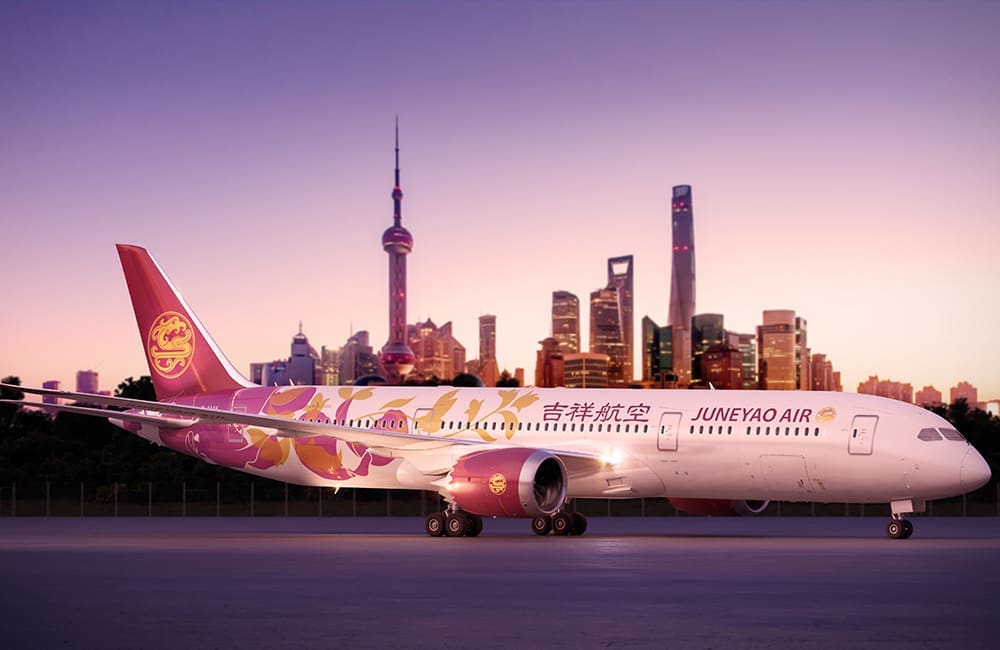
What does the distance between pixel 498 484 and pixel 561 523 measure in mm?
3663

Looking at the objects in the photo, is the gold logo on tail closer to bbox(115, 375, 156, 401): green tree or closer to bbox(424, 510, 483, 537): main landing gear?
bbox(424, 510, 483, 537): main landing gear

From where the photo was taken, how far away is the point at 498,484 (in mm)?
34062

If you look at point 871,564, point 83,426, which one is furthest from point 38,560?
point 83,426

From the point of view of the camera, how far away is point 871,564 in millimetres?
23766

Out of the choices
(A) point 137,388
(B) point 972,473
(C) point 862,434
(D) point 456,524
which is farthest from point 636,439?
(A) point 137,388

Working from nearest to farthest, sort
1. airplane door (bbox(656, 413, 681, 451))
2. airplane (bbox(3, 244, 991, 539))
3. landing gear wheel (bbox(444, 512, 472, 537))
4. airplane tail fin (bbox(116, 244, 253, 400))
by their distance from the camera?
airplane (bbox(3, 244, 991, 539)) < airplane door (bbox(656, 413, 681, 451)) < landing gear wheel (bbox(444, 512, 472, 537)) < airplane tail fin (bbox(116, 244, 253, 400))

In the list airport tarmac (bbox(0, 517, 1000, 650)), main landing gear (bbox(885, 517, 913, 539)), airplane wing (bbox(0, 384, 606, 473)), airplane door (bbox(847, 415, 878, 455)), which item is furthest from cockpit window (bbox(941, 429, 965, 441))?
airplane wing (bbox(0, 384, 606, 473))

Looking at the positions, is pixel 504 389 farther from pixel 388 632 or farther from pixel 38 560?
pixel 388 632

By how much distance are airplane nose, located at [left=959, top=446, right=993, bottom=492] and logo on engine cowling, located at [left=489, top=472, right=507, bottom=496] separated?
10.7m

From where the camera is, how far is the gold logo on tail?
44.8 metres

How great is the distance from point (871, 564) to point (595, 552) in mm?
5948

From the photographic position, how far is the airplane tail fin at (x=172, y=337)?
44688mm

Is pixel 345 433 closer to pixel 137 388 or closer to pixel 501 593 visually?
pixel 501 593

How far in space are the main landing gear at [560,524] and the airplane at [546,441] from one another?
4cm
